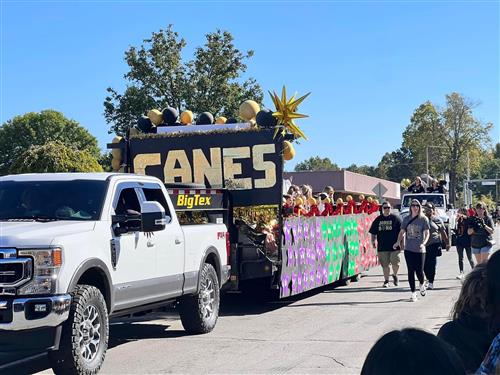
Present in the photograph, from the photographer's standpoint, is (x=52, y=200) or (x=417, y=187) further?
(x=417, y=187)

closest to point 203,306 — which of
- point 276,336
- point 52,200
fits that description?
point 276,336

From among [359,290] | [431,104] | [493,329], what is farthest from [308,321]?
[431,104]

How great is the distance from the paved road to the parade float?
696mm

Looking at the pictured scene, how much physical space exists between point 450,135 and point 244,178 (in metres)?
66.2

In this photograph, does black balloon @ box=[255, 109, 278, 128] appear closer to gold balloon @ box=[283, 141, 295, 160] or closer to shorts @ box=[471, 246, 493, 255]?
gold balloon @ box=[283, 141, 295, 160]

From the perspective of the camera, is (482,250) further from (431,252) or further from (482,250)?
(431,252)

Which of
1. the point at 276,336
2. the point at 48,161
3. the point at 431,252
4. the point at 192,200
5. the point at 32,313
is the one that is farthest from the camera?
the point at 48,161

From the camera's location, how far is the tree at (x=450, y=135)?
7319 centimetres

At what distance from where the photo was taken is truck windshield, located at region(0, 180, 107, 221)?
7582 millimetres

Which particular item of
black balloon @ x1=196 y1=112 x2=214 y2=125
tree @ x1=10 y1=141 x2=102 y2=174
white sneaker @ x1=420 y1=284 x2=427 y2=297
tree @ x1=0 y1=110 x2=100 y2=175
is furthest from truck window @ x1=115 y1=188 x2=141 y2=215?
tree @ x1=0 y1=110 x2=100 y2=175

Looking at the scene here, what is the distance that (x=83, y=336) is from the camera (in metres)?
6.71

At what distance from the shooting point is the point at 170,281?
862 cm

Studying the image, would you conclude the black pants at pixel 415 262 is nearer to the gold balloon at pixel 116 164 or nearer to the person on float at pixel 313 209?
the person on float at pixel 313 209

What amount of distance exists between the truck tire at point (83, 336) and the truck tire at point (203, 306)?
236cm
